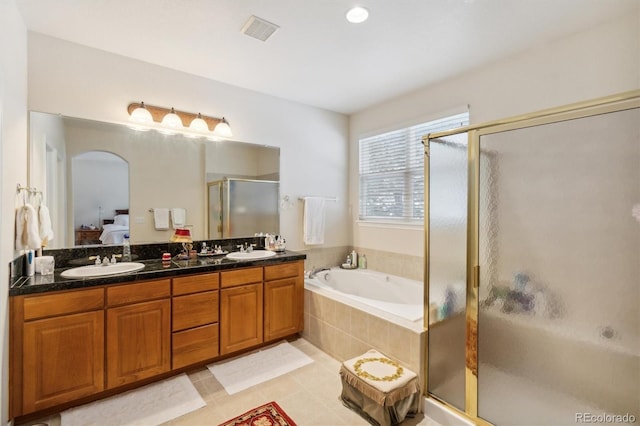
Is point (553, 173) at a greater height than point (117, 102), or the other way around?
point (117, 102)

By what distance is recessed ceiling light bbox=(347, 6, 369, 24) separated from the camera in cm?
193

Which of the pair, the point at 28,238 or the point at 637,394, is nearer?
the point at 637,394

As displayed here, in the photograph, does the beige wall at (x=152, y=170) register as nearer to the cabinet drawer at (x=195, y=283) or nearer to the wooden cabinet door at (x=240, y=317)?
the cabinet drawer at (x=195, y=283)

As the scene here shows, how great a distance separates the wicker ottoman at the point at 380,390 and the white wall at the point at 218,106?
1.79 meters

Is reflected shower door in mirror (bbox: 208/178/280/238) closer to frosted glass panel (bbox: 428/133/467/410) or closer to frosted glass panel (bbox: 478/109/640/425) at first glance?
frosted glass panel (bbox: 428/133/467/410)

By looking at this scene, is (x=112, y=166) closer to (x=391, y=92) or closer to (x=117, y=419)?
(x=117, y=419)

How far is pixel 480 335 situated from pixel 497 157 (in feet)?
3.47

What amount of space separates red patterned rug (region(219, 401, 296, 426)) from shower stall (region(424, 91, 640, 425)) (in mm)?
992

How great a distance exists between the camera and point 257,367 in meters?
2.54

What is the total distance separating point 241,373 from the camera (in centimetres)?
245

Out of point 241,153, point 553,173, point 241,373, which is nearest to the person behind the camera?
point 553,173

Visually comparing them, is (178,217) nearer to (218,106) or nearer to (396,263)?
(218,106)

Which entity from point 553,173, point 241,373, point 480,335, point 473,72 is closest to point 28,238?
point 241,373

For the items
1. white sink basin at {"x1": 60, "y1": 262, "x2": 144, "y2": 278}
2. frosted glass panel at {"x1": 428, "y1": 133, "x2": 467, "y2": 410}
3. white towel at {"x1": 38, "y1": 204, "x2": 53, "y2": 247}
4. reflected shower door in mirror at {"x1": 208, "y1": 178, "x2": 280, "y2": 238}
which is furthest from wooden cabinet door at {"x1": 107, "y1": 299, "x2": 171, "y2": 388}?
frosted glass panel at {"x1": 428, "y1": 133, "x2": 467, "y2": 410}
